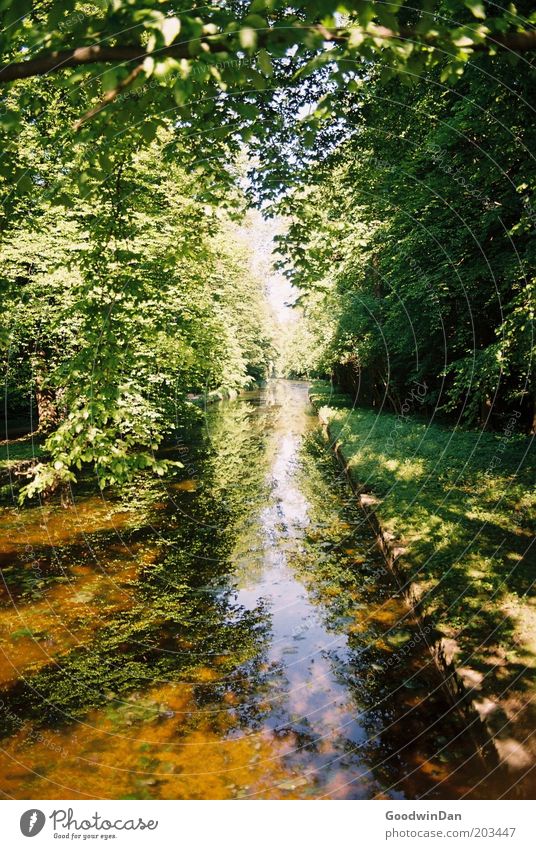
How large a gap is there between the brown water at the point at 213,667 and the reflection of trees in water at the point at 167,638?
26 millimetres

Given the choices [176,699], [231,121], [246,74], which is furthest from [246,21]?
[176,699]

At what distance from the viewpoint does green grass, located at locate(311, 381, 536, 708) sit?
5657mm

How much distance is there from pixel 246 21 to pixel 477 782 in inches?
231

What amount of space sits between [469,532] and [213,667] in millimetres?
4884

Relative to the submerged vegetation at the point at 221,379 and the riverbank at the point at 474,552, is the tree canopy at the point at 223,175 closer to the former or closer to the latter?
the submerged vegetation at the point at 221,379

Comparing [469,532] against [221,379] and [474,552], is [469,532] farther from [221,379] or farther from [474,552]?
[221,379]

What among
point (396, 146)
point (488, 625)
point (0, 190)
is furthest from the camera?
point (396, 146)

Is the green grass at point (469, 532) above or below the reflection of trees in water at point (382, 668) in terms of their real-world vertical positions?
above

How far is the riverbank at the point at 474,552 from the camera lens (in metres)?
4.82

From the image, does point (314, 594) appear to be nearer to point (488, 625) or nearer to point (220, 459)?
point (488, 625)

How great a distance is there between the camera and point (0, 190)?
17.6ft
